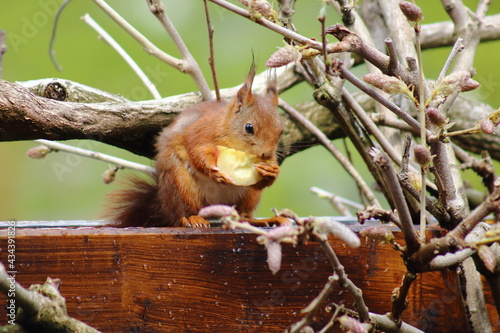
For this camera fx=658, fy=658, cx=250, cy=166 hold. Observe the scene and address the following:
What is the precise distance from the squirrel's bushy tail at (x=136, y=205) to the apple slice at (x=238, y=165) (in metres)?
0.19

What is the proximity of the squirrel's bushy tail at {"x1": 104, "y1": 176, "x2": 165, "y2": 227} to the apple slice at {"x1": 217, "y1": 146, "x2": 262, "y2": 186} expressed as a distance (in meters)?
0.19

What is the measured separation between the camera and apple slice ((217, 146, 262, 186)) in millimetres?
1544

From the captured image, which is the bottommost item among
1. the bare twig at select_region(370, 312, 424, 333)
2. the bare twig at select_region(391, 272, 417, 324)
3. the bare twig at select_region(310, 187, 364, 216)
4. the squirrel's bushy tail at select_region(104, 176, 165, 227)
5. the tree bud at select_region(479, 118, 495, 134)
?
A: the bare twig at select_region(370, 312, 424, 333)

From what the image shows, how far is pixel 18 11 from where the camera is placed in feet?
10.0

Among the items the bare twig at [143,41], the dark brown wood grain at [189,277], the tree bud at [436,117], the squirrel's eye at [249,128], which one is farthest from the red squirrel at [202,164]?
the tree bud at [436,117]

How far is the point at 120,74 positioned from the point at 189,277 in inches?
73.1

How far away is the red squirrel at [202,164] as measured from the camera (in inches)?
60.6

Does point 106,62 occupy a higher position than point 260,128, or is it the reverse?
point 106,62

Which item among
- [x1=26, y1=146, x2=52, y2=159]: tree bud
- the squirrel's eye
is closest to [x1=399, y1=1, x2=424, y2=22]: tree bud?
the squirrel's eye

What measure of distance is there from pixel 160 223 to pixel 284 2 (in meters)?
0.61

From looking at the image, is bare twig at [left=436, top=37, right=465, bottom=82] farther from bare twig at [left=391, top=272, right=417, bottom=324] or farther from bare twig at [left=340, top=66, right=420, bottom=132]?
bare twig at [left=391, top=272, right=417, bottom=324]

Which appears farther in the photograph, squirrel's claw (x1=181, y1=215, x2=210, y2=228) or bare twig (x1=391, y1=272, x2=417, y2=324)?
squirrel's claw (x1=181, y1=215, x2=210, y2=228)

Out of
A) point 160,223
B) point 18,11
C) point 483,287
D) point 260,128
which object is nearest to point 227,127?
point 260,128

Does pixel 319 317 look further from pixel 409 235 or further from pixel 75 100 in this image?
pixel 75 100
